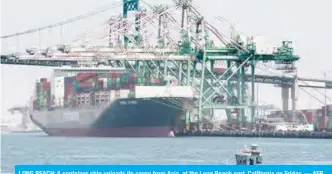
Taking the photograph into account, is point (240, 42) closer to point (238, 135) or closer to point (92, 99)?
point (238, 135)

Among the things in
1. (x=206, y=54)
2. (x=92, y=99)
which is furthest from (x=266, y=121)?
(x=92, y=99)

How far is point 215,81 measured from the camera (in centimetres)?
13925

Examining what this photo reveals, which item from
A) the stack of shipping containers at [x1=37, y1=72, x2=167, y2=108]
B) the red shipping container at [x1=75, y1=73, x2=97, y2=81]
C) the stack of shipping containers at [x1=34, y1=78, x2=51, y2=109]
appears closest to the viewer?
the stack of shipping containers at [x1=37, y1=72, x2=167, y2=108]

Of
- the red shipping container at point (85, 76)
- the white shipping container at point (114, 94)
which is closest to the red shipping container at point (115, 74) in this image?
the red shipping container at point (85, 76)

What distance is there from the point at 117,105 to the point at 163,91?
661 cm

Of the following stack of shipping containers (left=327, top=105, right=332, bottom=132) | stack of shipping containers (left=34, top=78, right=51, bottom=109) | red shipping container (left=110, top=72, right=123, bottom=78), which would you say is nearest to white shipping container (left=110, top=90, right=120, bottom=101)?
red shipping container (left=110, top=72, right=123, bottom=78)

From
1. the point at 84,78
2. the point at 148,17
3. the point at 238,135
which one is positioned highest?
the point at 148,17

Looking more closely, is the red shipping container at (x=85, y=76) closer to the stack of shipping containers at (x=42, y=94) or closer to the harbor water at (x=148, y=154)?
the stack of shipping containers at (x=42, y=94)

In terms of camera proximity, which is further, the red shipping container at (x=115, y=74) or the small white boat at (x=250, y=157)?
the red shipping container at (x=115, y=74)

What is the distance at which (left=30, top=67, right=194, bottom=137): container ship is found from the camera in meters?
125

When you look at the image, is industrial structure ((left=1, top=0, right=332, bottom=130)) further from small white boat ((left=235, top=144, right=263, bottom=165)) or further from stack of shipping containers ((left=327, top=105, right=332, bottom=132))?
small white boat ((left=235, top=144, right=263, bottom=165))

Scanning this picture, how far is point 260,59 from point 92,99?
2569 centimetres

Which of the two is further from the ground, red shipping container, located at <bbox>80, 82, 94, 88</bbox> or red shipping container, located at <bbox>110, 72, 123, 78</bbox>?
red shipping container, located at <bbox>110, 72, 123, 78</bbox>

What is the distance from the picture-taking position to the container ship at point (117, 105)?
125 m
